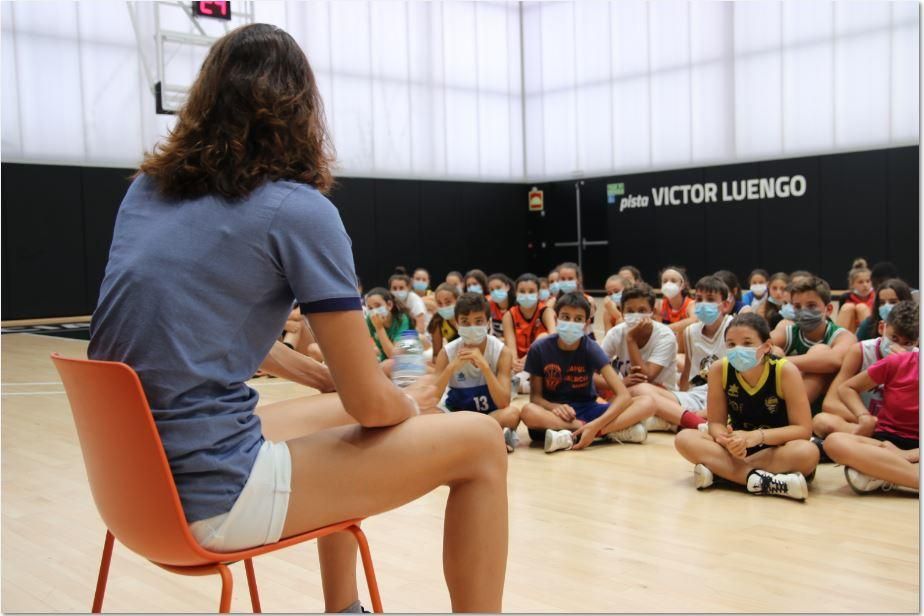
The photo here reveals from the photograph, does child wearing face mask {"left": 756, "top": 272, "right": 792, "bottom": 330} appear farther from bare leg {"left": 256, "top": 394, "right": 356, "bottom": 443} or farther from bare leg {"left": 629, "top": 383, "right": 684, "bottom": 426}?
bare leg {"left": 256, "top": 394, "right": 356, "bottom": 443}

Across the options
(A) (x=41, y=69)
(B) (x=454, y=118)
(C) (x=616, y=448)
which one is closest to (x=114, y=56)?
(A) (x=41, y=69)

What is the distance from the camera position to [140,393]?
4.78 feet

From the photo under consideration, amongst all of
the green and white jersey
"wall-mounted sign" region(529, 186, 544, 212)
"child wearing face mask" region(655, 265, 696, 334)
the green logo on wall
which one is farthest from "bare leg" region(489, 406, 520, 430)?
"wall-mounted sign" region(529, 186, 544, 212)

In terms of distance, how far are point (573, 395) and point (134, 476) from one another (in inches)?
148

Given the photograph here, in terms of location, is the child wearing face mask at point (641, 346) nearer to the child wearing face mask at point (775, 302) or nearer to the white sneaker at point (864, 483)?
the child wearing face mask at point (775, 302)

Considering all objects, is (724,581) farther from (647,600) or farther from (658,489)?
(658,489)

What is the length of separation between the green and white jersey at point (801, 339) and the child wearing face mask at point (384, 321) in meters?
3.00

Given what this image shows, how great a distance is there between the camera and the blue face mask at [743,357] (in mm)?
3834

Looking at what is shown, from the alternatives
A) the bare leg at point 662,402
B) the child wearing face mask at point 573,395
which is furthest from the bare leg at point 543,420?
the bare leg at point 662,402

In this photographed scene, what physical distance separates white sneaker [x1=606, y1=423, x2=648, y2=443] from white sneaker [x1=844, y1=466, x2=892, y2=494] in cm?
138

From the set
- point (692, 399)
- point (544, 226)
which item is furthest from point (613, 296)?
point (544, 226)

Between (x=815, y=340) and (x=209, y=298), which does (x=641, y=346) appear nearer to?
(x=815, y=340)

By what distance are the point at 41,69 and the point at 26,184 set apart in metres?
1.61

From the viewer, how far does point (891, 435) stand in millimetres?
3906
